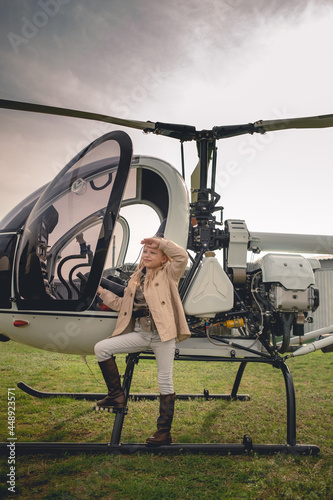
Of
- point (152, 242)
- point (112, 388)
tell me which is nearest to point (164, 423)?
point (112, 388)

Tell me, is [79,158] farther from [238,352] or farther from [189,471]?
[189,471]

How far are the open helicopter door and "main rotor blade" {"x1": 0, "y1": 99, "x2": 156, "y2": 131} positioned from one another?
0.27 meters

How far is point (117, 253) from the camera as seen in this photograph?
416 cm

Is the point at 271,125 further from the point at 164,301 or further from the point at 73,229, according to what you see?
the point at 73,229

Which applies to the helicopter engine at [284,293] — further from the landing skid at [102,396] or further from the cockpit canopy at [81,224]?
the landing skid at [102,396]

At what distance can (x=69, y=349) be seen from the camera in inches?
139

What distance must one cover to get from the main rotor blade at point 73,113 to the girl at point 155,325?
4.54 feet

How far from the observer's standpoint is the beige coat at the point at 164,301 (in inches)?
122

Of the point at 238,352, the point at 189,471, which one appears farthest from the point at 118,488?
the point at 238,352

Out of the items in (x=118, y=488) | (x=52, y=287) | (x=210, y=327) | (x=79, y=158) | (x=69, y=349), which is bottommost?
(x=118, y=488)

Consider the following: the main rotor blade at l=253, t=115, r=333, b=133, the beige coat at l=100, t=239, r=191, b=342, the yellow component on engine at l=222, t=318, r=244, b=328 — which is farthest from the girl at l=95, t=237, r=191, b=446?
the main rotor blade at l=253, t=115, r=333, b=133

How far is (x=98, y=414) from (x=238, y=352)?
1818 mm

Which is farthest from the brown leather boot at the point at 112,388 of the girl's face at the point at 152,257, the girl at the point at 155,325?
the girl's face at the point at 152,257

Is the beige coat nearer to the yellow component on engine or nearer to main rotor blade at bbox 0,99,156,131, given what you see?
the yellow component on engine
